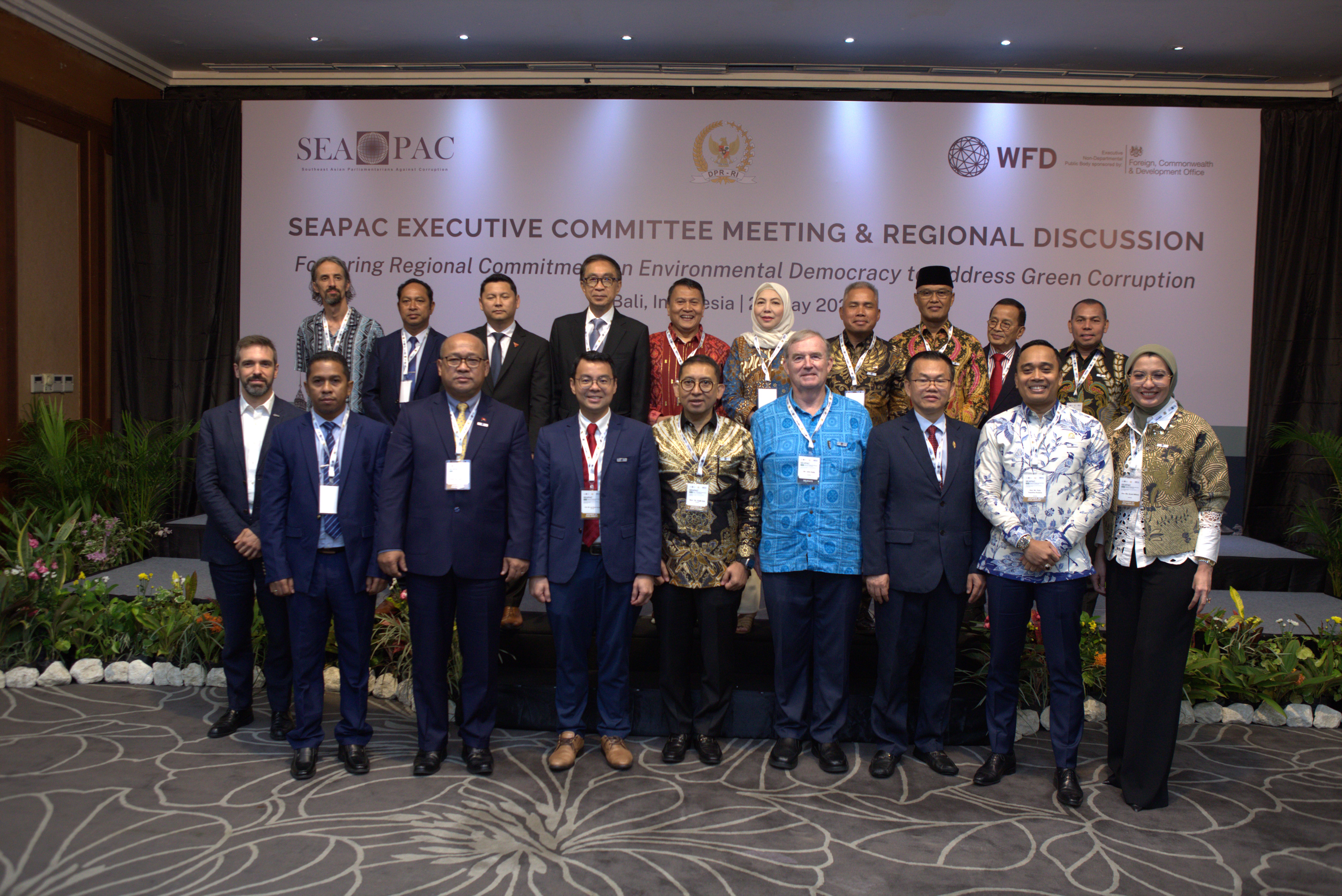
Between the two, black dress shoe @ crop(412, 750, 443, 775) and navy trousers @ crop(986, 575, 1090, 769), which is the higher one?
navy trousers @ crop(986, 575, 1090, 769)

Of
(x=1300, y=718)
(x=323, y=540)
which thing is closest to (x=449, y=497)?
(x=323, y=540)

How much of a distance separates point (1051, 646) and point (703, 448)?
1.37m

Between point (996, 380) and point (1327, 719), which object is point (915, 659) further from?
point (1327, 719)

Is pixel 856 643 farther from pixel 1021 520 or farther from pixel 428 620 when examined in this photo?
pixel 428 620

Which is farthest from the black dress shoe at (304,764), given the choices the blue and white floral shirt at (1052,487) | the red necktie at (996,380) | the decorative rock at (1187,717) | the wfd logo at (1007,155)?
the wfd logo at (1007,155)

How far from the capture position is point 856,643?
3.66 metres

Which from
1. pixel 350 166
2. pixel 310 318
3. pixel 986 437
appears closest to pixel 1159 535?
pixel 986 437

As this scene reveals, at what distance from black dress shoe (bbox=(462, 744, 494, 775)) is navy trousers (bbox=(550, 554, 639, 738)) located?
0.93 ft

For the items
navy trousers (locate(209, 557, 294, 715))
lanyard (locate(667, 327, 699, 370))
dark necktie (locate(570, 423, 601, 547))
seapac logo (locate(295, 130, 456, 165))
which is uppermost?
seapac logo (locate(295, 130, 456, 165))

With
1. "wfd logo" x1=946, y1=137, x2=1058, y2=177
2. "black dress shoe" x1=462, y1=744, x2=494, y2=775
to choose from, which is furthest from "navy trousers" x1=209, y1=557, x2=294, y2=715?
"wfd logo" x1=946, y1=137, x2=1058, y2=177

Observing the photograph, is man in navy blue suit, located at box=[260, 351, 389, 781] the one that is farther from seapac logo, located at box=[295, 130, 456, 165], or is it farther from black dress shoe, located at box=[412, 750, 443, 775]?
seapac logo, located at box=[295, 130, 456, 165]

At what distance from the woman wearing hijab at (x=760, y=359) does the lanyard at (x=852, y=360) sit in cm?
25

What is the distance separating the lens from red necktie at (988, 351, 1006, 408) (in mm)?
4320

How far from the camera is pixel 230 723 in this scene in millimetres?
3387
